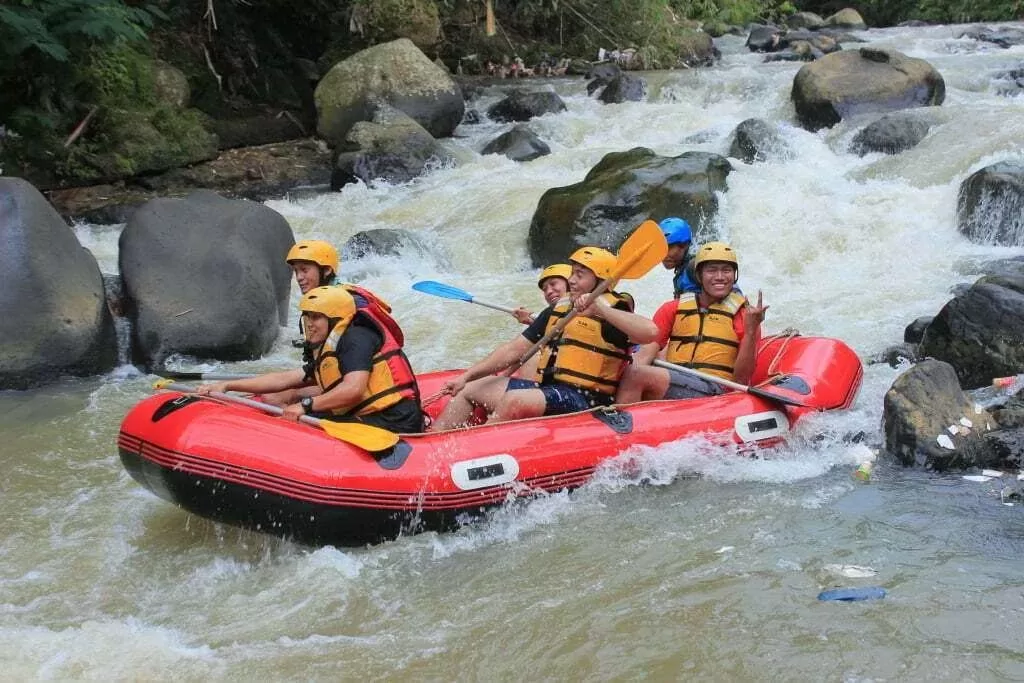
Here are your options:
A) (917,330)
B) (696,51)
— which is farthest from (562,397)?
(696,51)

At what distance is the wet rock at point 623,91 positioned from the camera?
1328 cm

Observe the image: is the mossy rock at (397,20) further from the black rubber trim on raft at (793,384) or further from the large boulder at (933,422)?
the large boulder at (933,422)

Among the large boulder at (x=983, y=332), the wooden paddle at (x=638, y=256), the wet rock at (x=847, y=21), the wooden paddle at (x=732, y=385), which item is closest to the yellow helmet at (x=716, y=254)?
the wooden paddle at (x=638, y=256)

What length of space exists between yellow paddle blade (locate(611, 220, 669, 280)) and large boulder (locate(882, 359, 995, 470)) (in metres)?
1.32

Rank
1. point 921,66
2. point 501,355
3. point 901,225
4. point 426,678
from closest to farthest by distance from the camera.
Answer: point 426,678 < point 501,355 < point 901,225 < point 921,66

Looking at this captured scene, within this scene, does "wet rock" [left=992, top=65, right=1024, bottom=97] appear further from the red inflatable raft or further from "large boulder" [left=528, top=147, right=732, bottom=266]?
the red inflatable raft

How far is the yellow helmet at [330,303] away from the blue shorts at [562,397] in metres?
0.93

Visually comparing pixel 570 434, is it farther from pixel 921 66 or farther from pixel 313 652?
pixel 921 66

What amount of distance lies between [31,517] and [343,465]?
1.56 meters

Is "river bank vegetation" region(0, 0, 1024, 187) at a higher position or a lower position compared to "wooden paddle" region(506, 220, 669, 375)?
higher

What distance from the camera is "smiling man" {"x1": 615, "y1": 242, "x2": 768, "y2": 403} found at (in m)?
4.83

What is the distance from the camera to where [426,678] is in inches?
125

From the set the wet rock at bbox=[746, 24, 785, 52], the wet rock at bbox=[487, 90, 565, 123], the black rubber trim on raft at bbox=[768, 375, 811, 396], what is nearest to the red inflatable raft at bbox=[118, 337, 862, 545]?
Result: the black rubber trim on raft at bbox=[768, 375, 811, 396]

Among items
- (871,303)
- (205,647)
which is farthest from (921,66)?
(205,647)
